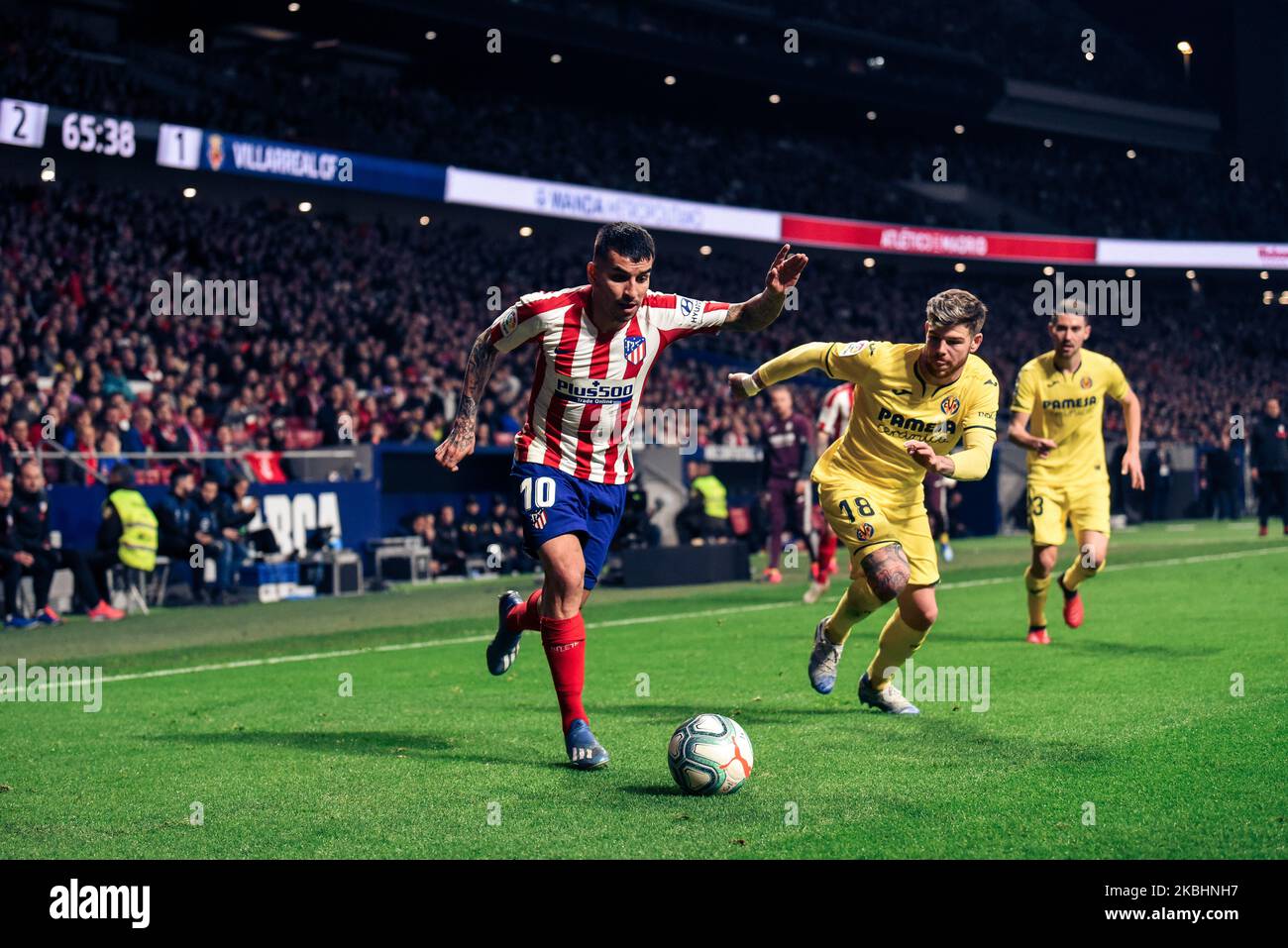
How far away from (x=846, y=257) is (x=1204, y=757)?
43.6m

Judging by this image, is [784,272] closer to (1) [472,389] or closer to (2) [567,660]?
(1) [472,389]

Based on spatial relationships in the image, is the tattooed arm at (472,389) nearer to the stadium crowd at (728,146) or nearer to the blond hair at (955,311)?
the blond hair at (955,311)

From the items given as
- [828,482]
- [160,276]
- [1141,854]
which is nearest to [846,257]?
[160,276]

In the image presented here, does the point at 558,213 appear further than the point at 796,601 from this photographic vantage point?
Yes

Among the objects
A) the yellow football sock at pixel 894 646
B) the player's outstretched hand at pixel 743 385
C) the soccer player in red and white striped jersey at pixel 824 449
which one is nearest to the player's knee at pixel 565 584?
the player's outstretched hand at pixel 743 385

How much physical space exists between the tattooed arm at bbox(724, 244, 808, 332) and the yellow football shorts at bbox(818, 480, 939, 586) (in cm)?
136

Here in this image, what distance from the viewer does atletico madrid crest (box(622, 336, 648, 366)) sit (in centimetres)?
717

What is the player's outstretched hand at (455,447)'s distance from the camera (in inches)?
266

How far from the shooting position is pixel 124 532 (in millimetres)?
→ 16938

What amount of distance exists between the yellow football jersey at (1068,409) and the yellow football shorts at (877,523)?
11.3 ft

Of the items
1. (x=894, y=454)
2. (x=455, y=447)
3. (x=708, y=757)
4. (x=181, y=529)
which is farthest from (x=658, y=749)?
(x=181, y=529)

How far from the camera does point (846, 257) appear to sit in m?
49.2

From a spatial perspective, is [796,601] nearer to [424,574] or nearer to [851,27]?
[424,574]

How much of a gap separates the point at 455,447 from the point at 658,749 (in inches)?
70.5
